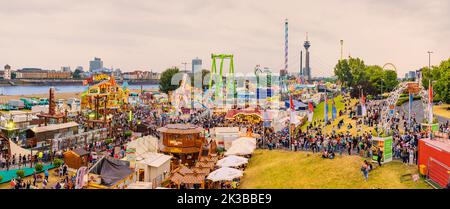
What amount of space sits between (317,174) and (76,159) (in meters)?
16.8

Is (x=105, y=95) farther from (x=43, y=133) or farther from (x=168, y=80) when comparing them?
(x=168, y=80)

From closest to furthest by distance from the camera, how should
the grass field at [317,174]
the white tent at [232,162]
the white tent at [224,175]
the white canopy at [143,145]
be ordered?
the grass field at [317,174]
the white tent at [224,175]
the white tent at [232,162]
the white canopy at [143,145]

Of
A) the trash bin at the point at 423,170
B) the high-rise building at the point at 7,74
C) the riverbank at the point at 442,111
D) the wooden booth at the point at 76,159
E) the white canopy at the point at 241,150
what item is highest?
the high-rise building at the point at 7,74

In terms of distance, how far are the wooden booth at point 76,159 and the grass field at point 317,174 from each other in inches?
461

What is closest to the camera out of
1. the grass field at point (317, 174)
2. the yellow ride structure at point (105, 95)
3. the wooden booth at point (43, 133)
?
the grass field at point (317, 174)

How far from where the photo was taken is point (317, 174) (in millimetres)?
20453

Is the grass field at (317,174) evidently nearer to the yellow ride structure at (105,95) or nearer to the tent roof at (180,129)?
the tent roof at (180,129)

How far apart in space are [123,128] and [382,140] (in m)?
28.8

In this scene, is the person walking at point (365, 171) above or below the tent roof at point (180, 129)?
below

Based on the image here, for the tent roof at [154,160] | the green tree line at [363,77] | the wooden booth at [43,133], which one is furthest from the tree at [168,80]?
the tent roof at [154,160]

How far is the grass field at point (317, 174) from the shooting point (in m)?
18.1

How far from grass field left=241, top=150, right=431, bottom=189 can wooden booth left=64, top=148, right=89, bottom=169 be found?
11.7 meters

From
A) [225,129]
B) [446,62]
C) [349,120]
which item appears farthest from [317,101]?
[225,129]

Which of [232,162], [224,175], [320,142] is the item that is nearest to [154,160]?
[232,162]
